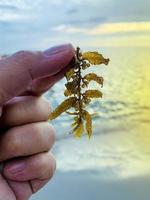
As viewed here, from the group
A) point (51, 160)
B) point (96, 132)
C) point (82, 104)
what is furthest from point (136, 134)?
point (82, 104)

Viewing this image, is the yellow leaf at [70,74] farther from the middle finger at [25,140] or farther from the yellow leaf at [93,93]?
the middle finger at [25,140]

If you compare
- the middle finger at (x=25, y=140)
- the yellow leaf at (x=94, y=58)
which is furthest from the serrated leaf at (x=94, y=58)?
the middle finger at (x=25, y=140)

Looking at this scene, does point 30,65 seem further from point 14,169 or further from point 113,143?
point 113,143

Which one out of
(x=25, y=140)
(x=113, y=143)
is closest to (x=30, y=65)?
(x=25, y=140)

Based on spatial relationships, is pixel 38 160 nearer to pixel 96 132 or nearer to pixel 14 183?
pixel 14 183

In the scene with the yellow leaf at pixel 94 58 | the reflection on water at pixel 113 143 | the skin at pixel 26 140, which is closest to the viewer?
the yellow leaf at pixel 94 58

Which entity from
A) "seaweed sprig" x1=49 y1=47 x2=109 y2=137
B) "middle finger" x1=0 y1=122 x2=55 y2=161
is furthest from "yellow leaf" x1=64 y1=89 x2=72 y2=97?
"middle finger" x1=0 y1=122 x2=55 y2=161
